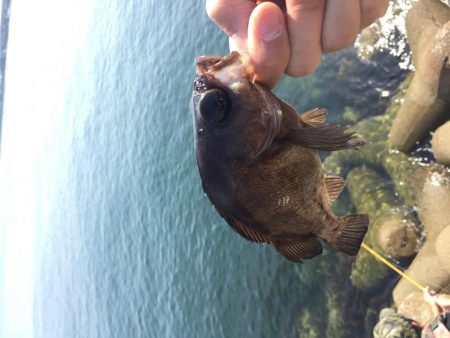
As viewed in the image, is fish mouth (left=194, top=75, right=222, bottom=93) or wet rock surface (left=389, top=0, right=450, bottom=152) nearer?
fish mouth (left=194, top=75, right=222, bottom=93)

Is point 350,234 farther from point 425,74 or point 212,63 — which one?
point 425,74

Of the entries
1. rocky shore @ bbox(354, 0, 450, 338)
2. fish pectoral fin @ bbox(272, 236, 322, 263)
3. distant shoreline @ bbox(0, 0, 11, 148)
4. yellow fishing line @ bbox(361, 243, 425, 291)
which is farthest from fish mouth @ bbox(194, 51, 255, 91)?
distant shoreline @ bbox(0, 0, 11, 148)

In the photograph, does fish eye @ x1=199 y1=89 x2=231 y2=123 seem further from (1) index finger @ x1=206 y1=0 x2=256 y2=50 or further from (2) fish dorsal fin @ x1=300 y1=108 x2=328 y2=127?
(2) fish dorsal fin @ x1=300 y1=108 x2=328 y2=127

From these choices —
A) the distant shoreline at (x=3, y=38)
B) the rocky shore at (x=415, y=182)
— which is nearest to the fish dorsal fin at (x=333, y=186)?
the rocky shore at (x=415, y=182)

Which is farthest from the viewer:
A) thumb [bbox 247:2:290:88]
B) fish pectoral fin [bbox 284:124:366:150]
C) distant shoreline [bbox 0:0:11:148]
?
distant shoreline [bbox 0:0:11:148]

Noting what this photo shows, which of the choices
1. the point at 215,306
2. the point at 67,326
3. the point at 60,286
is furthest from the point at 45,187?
the point at 215,306

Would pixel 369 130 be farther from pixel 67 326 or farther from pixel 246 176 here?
pixel 67 326

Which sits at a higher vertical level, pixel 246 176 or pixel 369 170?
pixel 246 176
